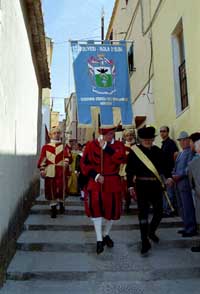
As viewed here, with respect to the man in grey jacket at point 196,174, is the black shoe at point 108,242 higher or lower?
lower

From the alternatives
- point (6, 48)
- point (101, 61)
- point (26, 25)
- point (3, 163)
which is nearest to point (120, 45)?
point (101, 61)

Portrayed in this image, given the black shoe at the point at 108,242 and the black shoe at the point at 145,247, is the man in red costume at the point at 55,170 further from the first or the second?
the black shoe at the point at 145,247

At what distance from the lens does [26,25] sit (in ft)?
19.5

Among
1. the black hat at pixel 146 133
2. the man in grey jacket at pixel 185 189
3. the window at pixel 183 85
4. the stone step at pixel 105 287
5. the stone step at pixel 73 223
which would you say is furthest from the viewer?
the window at pixel 183 85

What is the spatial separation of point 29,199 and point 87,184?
199 centimetres

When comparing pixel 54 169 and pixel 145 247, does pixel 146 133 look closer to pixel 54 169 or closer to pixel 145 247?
pixel 145 247

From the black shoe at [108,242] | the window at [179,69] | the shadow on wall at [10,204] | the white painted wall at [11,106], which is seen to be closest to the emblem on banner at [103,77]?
the window at [179,69]

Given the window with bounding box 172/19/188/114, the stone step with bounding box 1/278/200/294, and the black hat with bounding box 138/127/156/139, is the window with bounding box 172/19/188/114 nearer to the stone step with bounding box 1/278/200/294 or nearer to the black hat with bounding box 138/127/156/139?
the black hat with bounding box 138/127/156/139

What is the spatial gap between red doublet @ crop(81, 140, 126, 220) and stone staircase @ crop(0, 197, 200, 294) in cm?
50

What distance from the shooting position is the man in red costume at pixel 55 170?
639 centimetres

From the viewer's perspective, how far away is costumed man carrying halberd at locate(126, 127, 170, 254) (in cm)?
478

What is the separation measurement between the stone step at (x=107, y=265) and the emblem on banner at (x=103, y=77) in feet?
13.3

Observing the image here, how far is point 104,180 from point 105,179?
0.02 metres

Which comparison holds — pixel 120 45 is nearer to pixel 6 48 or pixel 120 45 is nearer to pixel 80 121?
pixel 80 121
